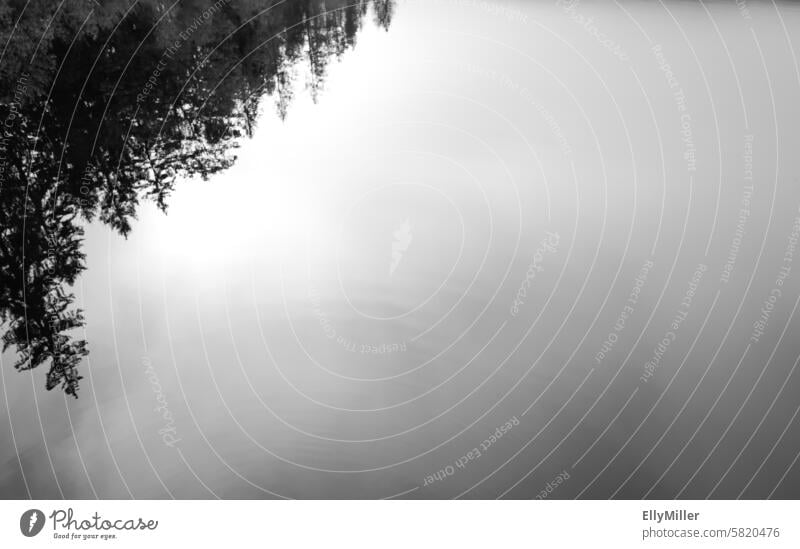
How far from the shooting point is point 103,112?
3.58 feet

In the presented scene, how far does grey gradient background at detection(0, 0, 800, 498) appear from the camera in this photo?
3.51 ft

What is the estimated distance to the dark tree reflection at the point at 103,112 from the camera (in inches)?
42.0

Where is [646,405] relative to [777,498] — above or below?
above

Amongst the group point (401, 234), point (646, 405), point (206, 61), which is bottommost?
point (646, 405)

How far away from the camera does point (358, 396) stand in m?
1.09

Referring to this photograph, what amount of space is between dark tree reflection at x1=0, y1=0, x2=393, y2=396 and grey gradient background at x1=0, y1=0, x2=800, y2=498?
43 mm

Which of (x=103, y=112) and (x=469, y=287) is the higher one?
(x=103, y=112)

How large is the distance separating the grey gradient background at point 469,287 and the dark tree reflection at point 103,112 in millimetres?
43

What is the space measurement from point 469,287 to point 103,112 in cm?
71

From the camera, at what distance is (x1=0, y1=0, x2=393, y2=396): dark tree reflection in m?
1.07

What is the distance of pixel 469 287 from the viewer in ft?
3.71
